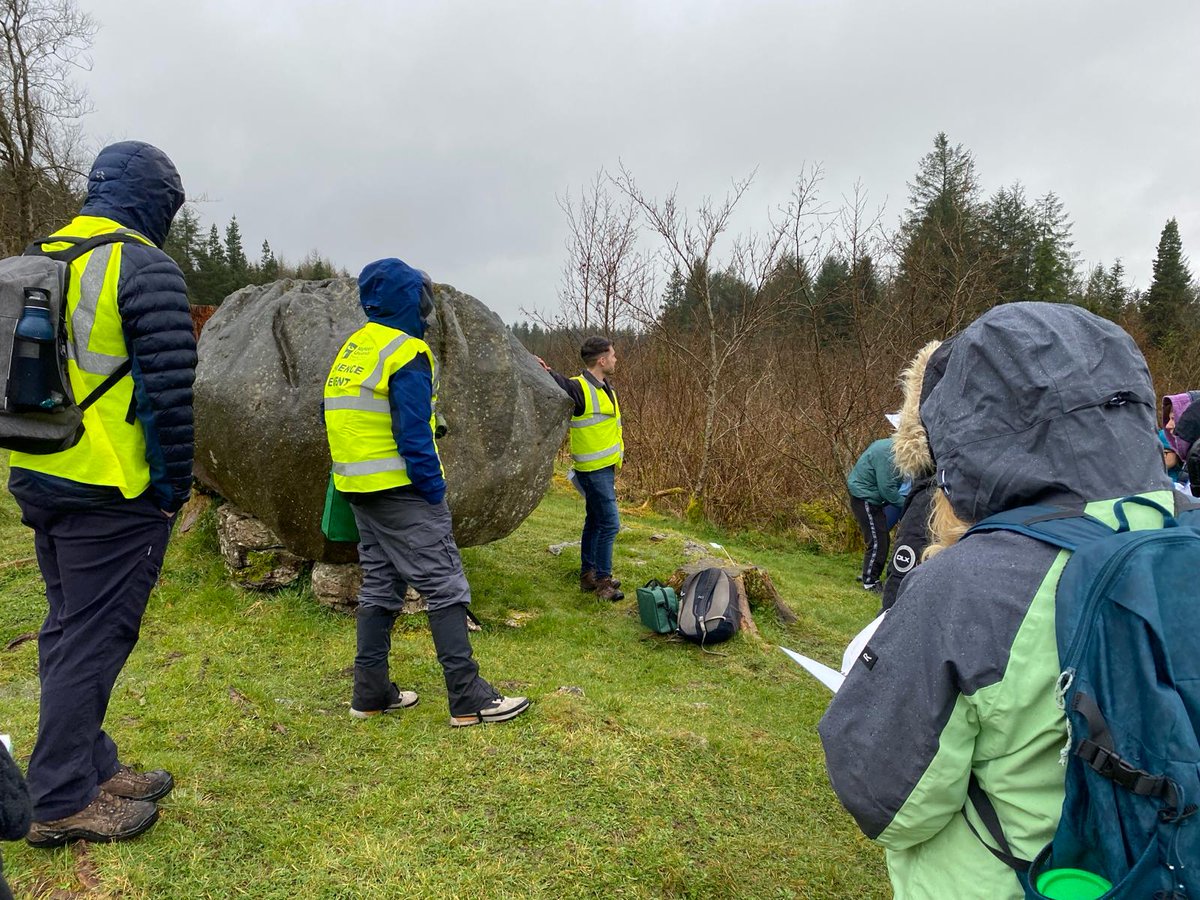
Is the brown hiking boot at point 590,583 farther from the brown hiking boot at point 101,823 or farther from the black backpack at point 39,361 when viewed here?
the black backpack at point 39,361

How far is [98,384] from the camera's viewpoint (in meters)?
2.39

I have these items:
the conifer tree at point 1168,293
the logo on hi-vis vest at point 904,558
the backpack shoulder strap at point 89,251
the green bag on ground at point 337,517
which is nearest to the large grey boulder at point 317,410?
the green bag on ground at point 337,517

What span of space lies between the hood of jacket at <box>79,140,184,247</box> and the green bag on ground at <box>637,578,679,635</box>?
3.90 m

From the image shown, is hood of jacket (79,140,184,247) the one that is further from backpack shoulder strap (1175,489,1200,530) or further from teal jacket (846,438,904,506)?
teal jacket (846,438,904,506)

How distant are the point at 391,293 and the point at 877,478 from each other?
508cm

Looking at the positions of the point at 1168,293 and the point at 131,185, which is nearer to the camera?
the point at 131,185

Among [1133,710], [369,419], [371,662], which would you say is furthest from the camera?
[371,662]

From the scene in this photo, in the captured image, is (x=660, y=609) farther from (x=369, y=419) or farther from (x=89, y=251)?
(x=89, y=251)

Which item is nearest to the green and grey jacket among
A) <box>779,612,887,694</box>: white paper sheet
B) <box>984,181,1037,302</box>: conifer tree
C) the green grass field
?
<box>779,612,887,694</box>: white paper sheet

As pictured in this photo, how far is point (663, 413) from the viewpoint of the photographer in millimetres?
13266

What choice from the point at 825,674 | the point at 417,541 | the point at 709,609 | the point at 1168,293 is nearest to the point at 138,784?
the point at 417,541

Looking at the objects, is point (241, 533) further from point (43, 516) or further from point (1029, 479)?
point (1029, 479)

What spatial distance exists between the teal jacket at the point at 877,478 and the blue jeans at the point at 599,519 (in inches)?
100

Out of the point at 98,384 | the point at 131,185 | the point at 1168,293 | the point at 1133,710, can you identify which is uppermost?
the point at 1168,293
